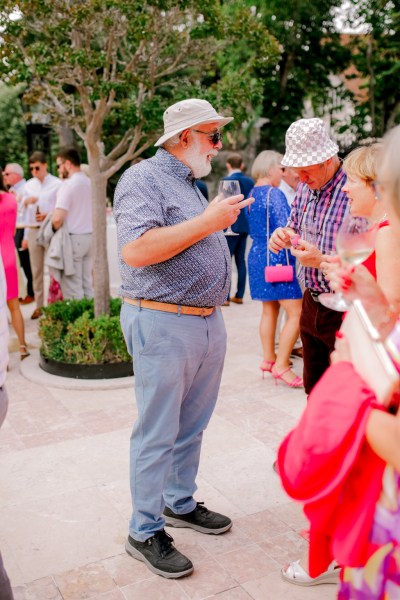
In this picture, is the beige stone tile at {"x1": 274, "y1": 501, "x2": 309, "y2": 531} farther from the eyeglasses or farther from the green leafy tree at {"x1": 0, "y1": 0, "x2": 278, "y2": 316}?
the green leafy tree at {"x1": 0, "y1": 0, "x2": 278, "y2": 316}

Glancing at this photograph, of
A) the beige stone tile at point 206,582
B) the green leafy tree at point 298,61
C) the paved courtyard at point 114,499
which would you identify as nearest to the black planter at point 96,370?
the paved courtyard at point 114,499

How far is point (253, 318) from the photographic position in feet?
26.5

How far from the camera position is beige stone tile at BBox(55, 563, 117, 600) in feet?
9.10

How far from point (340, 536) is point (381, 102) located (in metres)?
18.6

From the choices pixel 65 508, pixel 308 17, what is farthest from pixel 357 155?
pixel 308 17

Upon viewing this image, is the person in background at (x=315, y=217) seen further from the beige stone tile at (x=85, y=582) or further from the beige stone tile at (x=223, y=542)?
the beige stone tile at (x=85, y=582)

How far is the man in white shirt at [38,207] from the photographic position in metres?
7.99

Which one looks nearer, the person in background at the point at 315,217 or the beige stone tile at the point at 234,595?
the beige stone tile at the point at 234,595

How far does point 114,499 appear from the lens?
3582 millimetres

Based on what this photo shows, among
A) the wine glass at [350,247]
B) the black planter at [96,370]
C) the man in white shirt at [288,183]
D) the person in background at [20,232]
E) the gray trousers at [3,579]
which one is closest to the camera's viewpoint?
the wine glass at [350,247]

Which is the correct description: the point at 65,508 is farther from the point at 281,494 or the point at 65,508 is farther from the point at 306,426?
the point at 306,426

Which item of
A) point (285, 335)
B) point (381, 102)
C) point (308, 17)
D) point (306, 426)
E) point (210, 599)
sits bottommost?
point (210, 599)

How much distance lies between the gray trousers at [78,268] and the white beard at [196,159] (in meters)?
4.47

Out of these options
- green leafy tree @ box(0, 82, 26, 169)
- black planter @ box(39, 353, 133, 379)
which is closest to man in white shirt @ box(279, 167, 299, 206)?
black planter @ box(39, 353, 133, 379)
